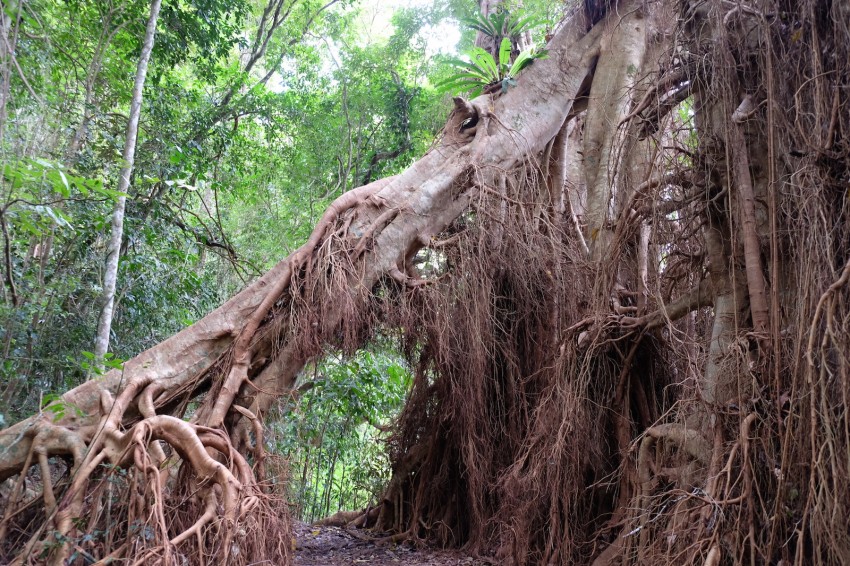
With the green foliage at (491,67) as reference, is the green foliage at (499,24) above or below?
above

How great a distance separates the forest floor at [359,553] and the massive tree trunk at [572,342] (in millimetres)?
253

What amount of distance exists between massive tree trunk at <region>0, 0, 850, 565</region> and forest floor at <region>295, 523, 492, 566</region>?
0.83 feet

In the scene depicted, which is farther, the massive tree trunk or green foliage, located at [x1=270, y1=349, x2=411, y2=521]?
green foliage, located at [x1=270, y1=349, x2=411, y2=521]

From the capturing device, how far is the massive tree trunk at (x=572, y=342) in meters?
3.21

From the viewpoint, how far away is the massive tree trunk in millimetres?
3207

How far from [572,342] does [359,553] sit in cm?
281

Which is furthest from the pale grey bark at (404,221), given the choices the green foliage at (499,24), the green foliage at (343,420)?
the green foliage at (343,420)

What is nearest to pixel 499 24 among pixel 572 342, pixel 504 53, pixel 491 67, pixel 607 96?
pixel 504 53

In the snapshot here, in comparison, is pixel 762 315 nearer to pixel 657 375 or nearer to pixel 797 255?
A: pixel 797 255

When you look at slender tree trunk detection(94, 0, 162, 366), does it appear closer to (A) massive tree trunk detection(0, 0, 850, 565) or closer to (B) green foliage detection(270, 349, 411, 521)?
(A) massive tree trunk detection(0, 0, 850, 565)

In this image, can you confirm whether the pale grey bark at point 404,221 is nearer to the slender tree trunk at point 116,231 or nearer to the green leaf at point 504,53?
the green leaf at point 504,53

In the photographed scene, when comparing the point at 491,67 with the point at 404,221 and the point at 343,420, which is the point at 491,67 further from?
the point at 343,420

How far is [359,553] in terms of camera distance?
6.12m

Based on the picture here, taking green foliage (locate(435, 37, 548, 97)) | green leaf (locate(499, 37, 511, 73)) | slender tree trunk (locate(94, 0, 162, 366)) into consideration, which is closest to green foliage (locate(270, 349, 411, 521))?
slender tree trunk (locate(94, 0, 162, 366))
